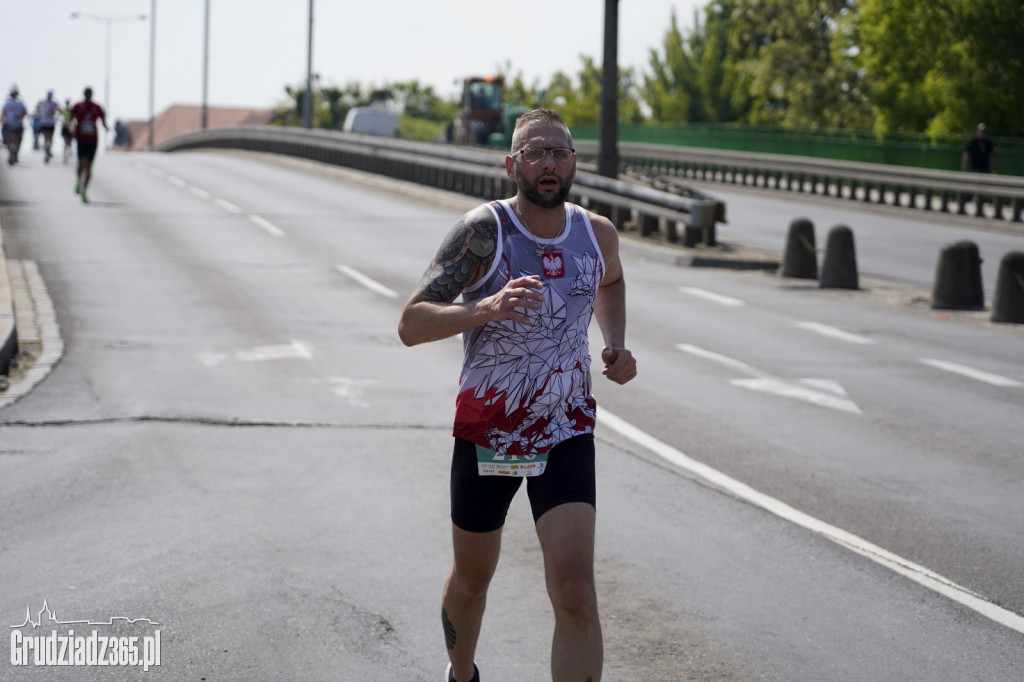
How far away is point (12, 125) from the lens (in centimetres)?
3747

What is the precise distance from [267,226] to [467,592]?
20147 mm

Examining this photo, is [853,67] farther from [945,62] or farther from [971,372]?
[971,372]

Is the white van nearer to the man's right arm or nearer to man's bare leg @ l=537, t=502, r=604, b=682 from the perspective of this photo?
the man's right arm

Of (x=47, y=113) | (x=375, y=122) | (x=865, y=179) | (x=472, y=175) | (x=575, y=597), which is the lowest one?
(x=575, y=597)

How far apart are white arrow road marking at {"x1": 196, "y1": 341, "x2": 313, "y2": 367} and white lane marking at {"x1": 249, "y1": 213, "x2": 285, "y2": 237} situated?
34.1ft

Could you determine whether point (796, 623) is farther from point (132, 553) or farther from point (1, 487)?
point (1, 487)

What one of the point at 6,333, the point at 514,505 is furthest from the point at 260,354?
the point at 514,505

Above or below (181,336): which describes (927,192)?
above

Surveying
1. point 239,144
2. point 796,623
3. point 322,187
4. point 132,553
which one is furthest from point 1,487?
point 239,144

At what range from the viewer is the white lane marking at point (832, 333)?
14.3 metres

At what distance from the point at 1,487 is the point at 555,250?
173 inches

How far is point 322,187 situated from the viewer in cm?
3466

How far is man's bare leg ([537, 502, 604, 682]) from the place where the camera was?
4191 millimetres

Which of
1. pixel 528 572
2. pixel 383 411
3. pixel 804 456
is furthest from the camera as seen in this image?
pixel 383 411
